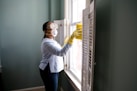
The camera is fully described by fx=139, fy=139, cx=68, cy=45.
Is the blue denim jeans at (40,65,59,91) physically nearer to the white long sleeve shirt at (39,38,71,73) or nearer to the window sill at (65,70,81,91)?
the white long sleeve shirt at (39,38,71,73)

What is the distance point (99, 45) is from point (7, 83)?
2432 millimetres

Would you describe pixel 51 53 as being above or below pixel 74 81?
above

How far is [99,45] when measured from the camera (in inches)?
51.8

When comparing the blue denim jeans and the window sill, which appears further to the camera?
the blue denim jeans

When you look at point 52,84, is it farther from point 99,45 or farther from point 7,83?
point 7,83

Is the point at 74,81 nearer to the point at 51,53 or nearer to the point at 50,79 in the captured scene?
the point at 50,79

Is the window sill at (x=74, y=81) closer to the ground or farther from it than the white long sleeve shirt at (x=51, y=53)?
closer to the ground

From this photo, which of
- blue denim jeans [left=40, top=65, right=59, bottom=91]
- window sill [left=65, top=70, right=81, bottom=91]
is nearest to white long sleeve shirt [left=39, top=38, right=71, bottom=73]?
blue denim jeans [left=40, top=65, right=59, bottom=91]

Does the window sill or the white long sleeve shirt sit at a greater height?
the white long sleeve shirt

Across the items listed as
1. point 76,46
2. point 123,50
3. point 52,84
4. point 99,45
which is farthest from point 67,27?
point 123,50

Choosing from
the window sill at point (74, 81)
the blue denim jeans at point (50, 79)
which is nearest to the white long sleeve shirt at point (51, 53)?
the blue denim jeans at point (50, 79)

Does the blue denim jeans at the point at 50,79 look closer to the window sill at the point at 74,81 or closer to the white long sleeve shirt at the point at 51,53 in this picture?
the white long sleeve shirt at the point at 51,53

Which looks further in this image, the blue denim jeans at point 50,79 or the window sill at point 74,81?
the blue denim jeans at point 50,79

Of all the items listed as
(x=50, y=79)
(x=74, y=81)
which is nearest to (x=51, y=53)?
(x=50, y=79)
